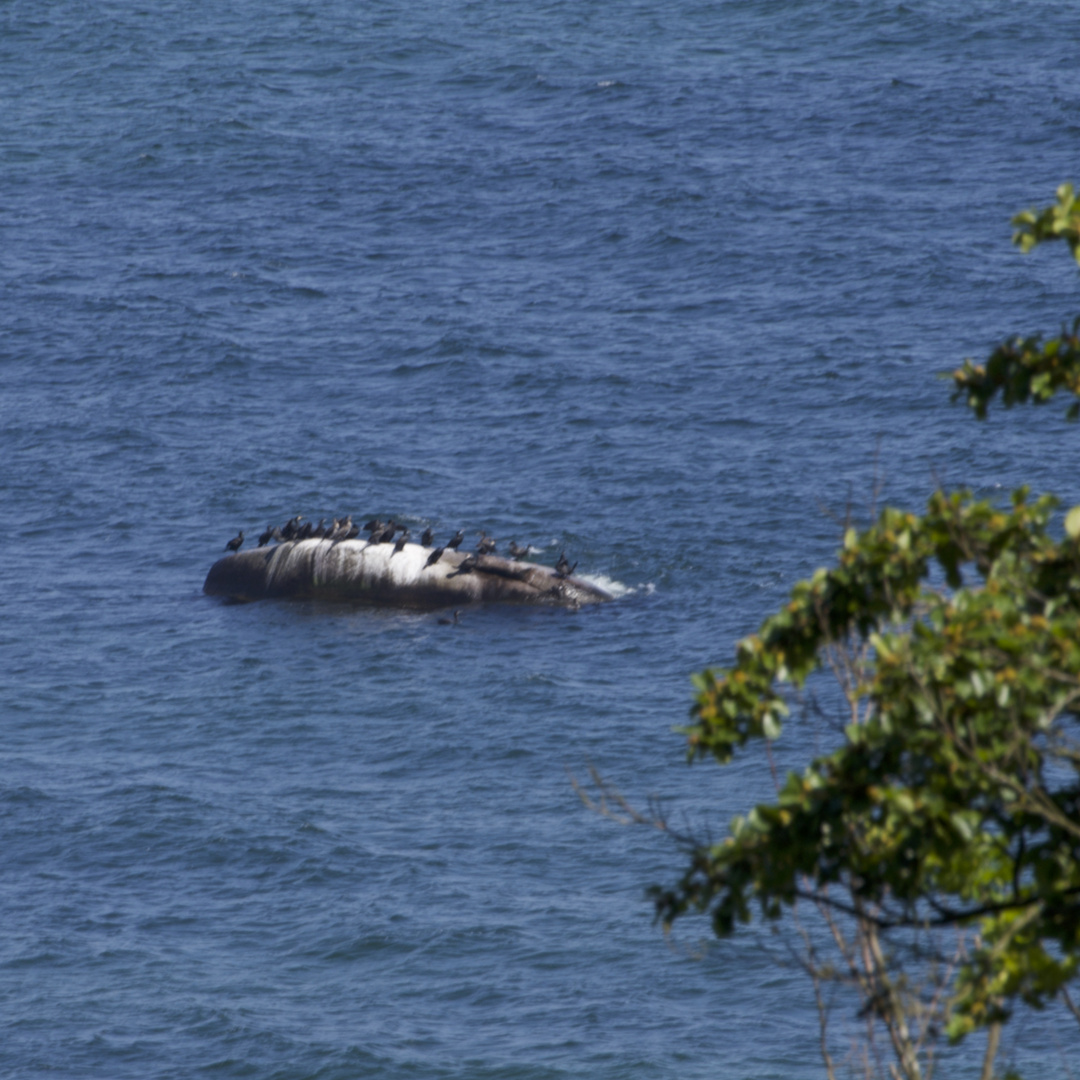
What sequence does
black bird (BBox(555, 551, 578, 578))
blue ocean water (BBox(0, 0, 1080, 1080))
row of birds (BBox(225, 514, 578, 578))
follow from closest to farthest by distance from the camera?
blue ocean water (BBox(0, 0, 1080, 1080)), black bird (BBox(555, 551, 578, 578)), row of birds (BBox(225, 514, 578, 578))

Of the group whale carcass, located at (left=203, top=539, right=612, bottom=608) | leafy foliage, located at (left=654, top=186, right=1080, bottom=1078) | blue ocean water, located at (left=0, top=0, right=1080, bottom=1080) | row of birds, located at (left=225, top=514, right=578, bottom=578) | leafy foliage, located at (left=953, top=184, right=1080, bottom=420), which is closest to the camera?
leafy foliage, located at (left=654, top=186, right=1080, bottom=1078)

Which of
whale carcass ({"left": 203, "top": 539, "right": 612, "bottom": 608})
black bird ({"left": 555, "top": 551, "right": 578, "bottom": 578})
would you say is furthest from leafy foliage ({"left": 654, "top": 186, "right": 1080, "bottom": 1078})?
whale carcass ({"left": 203, "top": 539, "right": 612, "bottom": 608})

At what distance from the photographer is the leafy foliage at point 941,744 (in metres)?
9.20

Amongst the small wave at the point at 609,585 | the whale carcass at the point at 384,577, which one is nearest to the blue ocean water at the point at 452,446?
the small wave at the point at 609,585

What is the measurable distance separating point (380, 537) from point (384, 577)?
104 centimetres

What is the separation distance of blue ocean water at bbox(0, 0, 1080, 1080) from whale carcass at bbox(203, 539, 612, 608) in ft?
3.01

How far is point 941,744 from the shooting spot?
30.3ft

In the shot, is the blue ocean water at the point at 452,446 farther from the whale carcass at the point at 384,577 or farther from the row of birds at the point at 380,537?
the row of birds at the point at 380,537

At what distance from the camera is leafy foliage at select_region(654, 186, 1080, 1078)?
9.20 meters

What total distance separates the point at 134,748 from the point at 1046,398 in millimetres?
27388

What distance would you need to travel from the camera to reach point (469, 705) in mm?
35750

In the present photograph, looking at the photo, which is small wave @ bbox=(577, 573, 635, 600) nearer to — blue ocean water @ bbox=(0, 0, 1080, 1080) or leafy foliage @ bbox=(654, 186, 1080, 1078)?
blue ocean water @ bbox=(0, 0, 1080, 1080)

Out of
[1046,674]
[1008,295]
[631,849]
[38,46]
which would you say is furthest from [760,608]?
[38,46]

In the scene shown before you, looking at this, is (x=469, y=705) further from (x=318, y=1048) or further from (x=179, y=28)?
(x=179, y=28)
